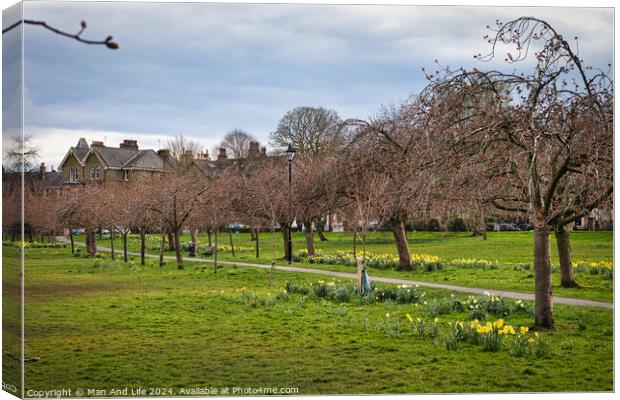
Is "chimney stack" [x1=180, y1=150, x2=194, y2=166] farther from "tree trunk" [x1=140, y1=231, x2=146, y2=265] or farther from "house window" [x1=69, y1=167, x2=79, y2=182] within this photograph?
"tree trunk" [x1=140, y1=231, x2=146, y2=265]

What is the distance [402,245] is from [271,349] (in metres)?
6.31

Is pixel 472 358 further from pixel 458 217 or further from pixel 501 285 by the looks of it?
pixel 501 285

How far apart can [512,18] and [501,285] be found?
511cm

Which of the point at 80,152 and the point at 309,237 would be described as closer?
the point at 80,152

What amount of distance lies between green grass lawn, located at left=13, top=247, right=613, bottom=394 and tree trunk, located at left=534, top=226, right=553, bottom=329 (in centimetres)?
22

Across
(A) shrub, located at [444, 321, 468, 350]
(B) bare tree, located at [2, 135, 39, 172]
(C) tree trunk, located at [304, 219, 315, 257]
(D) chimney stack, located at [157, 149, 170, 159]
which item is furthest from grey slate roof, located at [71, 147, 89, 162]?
(A) shrub, located at [444, 321, 468, 350]

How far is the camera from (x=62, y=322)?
31.2ft

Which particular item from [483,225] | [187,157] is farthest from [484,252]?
[187,157]

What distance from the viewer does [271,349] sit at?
31.7 ft

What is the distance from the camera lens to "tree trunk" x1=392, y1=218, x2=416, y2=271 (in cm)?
1520

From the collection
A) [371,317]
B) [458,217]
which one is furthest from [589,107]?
[371,317]

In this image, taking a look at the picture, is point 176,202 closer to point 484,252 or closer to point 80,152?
point 484,252

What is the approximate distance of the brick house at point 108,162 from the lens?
9.84m

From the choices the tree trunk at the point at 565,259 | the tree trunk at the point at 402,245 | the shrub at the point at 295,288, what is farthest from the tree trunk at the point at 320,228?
the tree trunk at the point at 565,259
